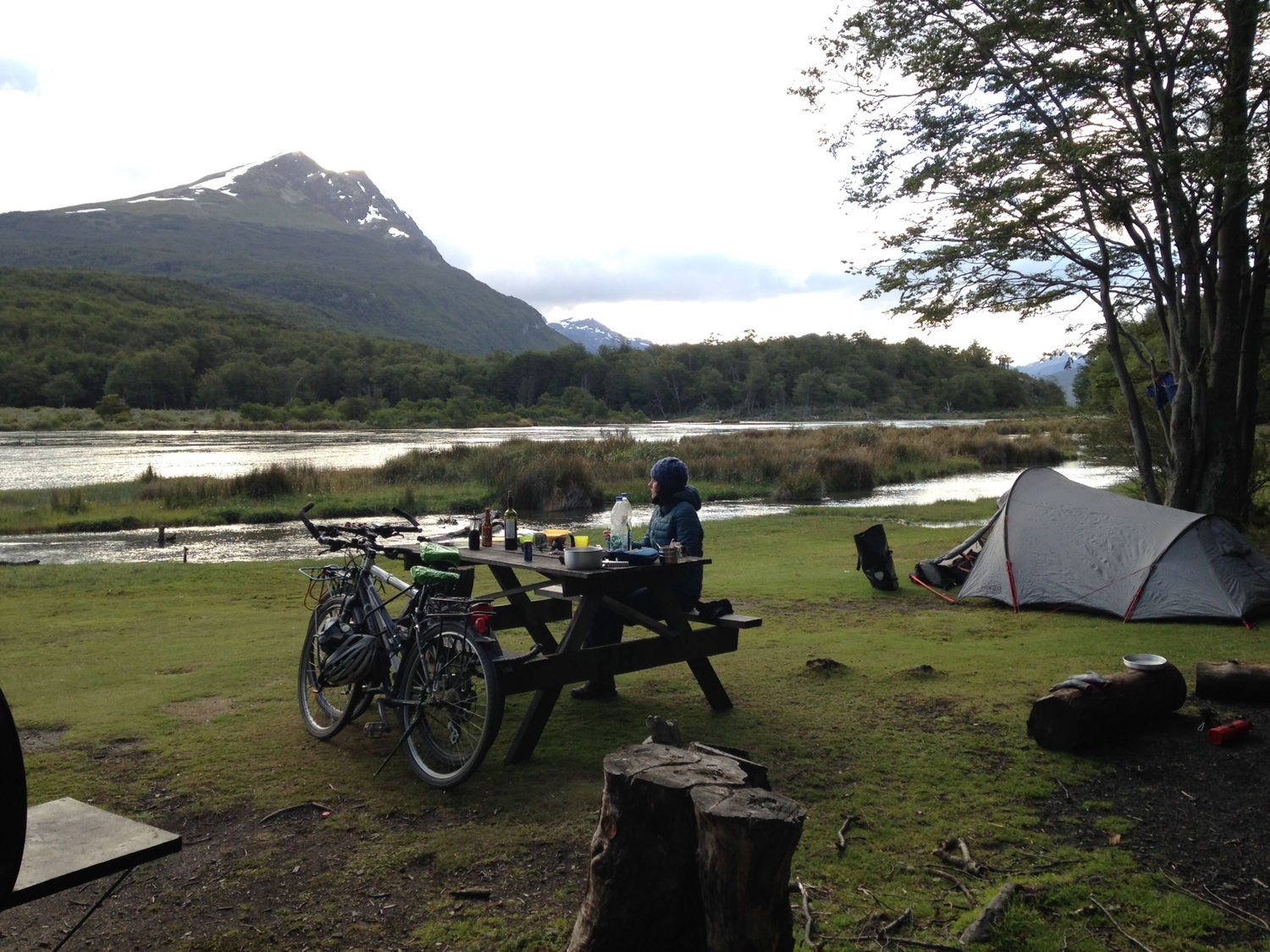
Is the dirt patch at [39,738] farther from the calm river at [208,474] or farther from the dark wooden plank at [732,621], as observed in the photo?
the dark wooden plank at [732,621]

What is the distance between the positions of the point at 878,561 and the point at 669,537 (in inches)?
229

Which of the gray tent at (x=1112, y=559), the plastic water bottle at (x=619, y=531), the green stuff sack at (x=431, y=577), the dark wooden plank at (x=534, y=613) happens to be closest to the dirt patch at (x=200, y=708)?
the dark wooden plank at (x=534, y=613)

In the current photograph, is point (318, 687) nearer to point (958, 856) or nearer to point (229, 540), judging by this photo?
point (958, 856)

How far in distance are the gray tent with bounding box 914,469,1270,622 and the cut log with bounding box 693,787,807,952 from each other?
7.98m

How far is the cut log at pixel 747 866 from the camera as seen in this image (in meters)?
2.64

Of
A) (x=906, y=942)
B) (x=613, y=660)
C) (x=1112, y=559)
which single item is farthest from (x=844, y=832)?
(x=1112, y=559)

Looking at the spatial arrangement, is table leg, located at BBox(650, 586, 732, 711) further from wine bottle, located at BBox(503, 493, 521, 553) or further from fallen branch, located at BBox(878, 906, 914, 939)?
fallen branch, located at BBox(878, 906, 914, 939)

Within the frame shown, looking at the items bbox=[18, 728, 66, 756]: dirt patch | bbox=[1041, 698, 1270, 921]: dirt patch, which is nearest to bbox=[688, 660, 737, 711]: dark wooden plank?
bbox=[1041, 698, 1270, 921]: dirt patch

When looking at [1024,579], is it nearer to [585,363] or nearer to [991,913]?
[991,913]

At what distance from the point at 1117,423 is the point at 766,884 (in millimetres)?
23398

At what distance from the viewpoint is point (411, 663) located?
5.09m

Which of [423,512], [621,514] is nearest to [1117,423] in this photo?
[423,512]

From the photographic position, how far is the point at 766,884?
269cm

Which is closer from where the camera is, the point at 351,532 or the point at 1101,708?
the point at 1101,708
